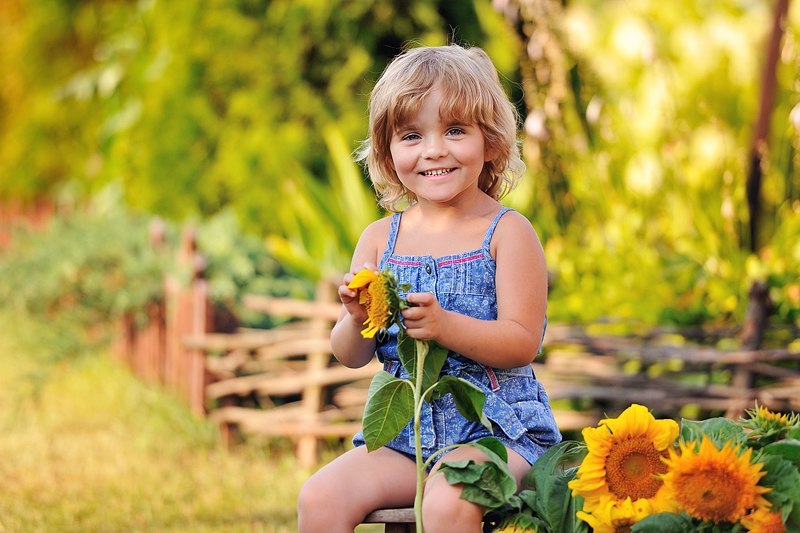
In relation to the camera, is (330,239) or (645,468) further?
(330,239)

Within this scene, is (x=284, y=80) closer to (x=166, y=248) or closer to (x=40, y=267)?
(x=166, y=248)

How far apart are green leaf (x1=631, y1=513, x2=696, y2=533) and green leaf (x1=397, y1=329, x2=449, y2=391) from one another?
0.47 m

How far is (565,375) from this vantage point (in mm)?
4125

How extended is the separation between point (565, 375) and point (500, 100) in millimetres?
2119

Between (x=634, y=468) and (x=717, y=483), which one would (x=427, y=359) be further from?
(x=717, y=483)

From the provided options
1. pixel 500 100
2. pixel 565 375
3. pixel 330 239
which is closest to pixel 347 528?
pixel 500 100

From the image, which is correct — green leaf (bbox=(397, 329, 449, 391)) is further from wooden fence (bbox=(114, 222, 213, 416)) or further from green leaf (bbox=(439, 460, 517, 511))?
wooden fence (bbox=(114, 222, 213, 416))

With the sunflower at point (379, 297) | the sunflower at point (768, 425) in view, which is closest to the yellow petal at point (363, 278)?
the sunflower at point (379, 297)

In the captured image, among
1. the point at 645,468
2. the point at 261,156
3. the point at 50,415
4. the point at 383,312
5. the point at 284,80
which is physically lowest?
the point at 50,415

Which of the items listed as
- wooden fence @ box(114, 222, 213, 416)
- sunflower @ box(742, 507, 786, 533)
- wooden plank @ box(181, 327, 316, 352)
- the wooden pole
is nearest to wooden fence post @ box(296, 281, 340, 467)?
wooden plank @ box(181, 327, 316, 352)

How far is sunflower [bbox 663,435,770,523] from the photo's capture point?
1.72 m

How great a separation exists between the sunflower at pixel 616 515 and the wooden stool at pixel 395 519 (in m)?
0.37

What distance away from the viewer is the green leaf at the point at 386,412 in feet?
6.53

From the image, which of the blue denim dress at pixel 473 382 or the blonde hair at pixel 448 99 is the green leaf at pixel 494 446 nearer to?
the blue denim dress at pixel 473 382
